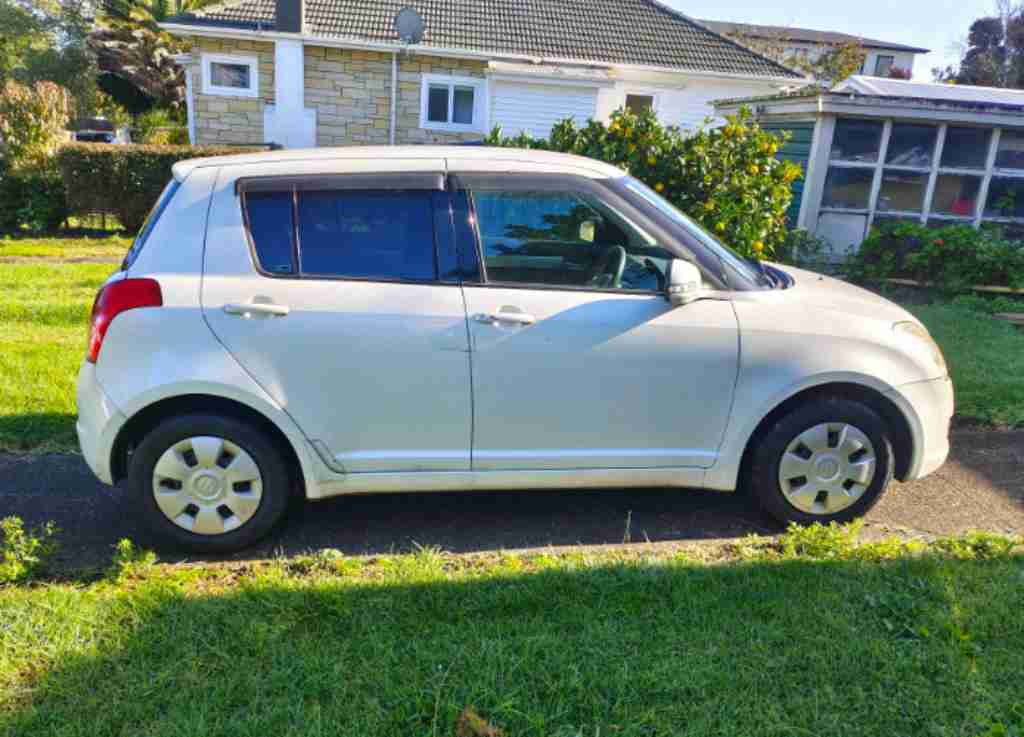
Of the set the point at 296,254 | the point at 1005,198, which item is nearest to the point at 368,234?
the point at 296,254

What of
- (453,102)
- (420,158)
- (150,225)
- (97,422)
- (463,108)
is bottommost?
(97,422)

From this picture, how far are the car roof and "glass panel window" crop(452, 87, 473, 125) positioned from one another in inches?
635

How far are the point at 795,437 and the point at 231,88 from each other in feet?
59.2

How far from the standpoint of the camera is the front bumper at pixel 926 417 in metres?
3.77

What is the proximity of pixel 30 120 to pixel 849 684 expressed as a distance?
53.2ft

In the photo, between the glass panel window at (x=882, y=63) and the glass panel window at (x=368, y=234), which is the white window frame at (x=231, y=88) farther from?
the glass panel window at (x=882, y=63)

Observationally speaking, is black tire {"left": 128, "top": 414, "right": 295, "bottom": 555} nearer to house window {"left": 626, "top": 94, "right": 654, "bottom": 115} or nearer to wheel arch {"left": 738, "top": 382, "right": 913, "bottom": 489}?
wheel arch {"left": 738, "top": 382, "right": 913, "bottom": 489}

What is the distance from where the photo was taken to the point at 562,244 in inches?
153

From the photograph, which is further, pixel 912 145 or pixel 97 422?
pixel 912 145

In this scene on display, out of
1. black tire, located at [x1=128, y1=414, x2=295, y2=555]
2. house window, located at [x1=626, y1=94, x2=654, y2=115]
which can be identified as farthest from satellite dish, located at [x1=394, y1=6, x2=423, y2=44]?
black tire, located at [x1=128, y1=414, x2=295, y2=555]

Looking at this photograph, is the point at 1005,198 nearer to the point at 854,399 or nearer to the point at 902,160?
the point at 902,160

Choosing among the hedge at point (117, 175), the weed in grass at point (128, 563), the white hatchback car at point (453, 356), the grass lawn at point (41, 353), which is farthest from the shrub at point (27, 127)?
the weed in grass at point (128, 563)

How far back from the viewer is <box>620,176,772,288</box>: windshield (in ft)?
12.4

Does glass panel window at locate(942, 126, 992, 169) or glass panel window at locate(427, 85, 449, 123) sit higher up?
glass panel window at locate(427, 85, 449, 123)
